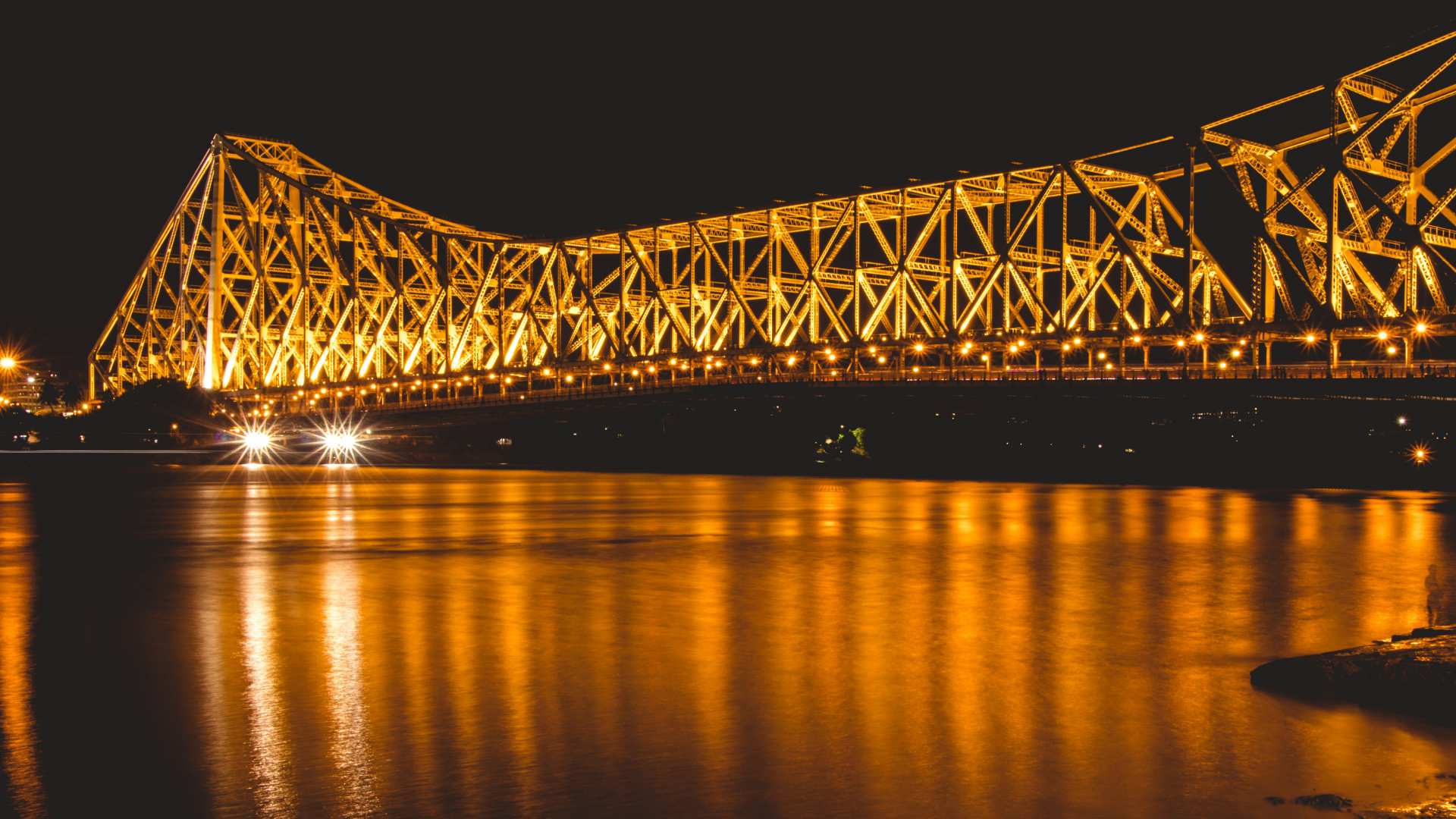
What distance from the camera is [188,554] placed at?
23.8 m

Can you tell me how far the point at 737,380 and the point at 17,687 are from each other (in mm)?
65303

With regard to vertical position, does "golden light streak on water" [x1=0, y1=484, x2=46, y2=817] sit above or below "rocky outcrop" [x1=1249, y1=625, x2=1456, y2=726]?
above

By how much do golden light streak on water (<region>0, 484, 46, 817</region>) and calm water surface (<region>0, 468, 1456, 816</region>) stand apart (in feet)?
0.15

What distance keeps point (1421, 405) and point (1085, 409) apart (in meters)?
15.3

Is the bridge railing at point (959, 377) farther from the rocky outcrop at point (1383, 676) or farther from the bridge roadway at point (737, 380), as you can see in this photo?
the rocky outcrop at point (1383, 676)

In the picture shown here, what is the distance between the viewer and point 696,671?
40.3ft

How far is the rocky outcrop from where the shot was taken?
10.1m

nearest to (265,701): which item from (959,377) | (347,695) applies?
(347,695)

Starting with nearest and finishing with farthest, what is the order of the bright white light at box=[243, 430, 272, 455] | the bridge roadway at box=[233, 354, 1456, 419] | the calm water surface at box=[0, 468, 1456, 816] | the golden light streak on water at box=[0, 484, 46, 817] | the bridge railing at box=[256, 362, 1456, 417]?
the golden light streak on water at box=[0, 484, 46, 817] → the calm water surface at box=[0, 468, 1456, 816] → the bridge railing at box=[256, 362, 1456, 417] → the bridge roadway at box=[233, 354, 1456, 419] → the bright white light at box=[243, 430, 272, 455]

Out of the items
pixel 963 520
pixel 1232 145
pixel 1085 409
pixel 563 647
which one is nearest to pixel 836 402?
pixel 1085 409

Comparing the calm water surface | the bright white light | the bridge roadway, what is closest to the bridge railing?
the bridge roadway

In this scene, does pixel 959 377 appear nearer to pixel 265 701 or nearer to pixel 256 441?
pixel 256 441

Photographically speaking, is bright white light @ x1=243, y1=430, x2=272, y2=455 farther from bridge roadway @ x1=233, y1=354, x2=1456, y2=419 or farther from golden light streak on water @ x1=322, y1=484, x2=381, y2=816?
golden light streak on water @ x1=322, y1=484, x2=381, y2=816

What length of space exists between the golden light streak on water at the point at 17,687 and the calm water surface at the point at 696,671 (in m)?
0.05
